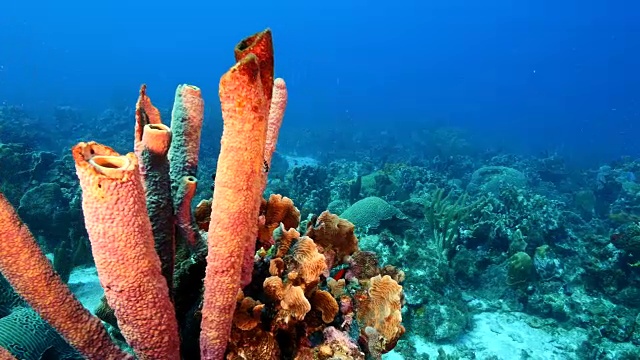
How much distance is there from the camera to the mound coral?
105 cm

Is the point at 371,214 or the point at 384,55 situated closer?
the point at 371,214

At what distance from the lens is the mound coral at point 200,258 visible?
1053 mm

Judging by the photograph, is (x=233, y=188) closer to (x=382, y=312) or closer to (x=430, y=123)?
(x=382, y=312)

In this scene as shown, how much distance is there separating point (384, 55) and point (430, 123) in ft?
342

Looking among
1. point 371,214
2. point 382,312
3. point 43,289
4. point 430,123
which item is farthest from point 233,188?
point 430,123

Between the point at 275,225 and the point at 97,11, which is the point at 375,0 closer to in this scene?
the point at 97,11

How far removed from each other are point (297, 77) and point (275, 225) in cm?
11914

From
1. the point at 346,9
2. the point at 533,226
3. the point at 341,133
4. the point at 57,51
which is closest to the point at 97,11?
the point at 57,51

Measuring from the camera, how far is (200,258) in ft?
5.98

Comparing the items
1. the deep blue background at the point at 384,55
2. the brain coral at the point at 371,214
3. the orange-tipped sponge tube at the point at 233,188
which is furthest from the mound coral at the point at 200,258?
the deep blue background at the point at 384,55

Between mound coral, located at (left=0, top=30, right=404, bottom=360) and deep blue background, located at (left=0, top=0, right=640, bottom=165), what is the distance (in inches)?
1633

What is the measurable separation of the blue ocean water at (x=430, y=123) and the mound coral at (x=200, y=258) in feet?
13.8

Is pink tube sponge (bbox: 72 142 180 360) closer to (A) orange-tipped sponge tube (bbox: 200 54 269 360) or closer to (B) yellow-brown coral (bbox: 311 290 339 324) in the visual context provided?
(A) orange-tipped sponge tube (bbox: 200 54 269 360)

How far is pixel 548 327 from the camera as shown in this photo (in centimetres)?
659
